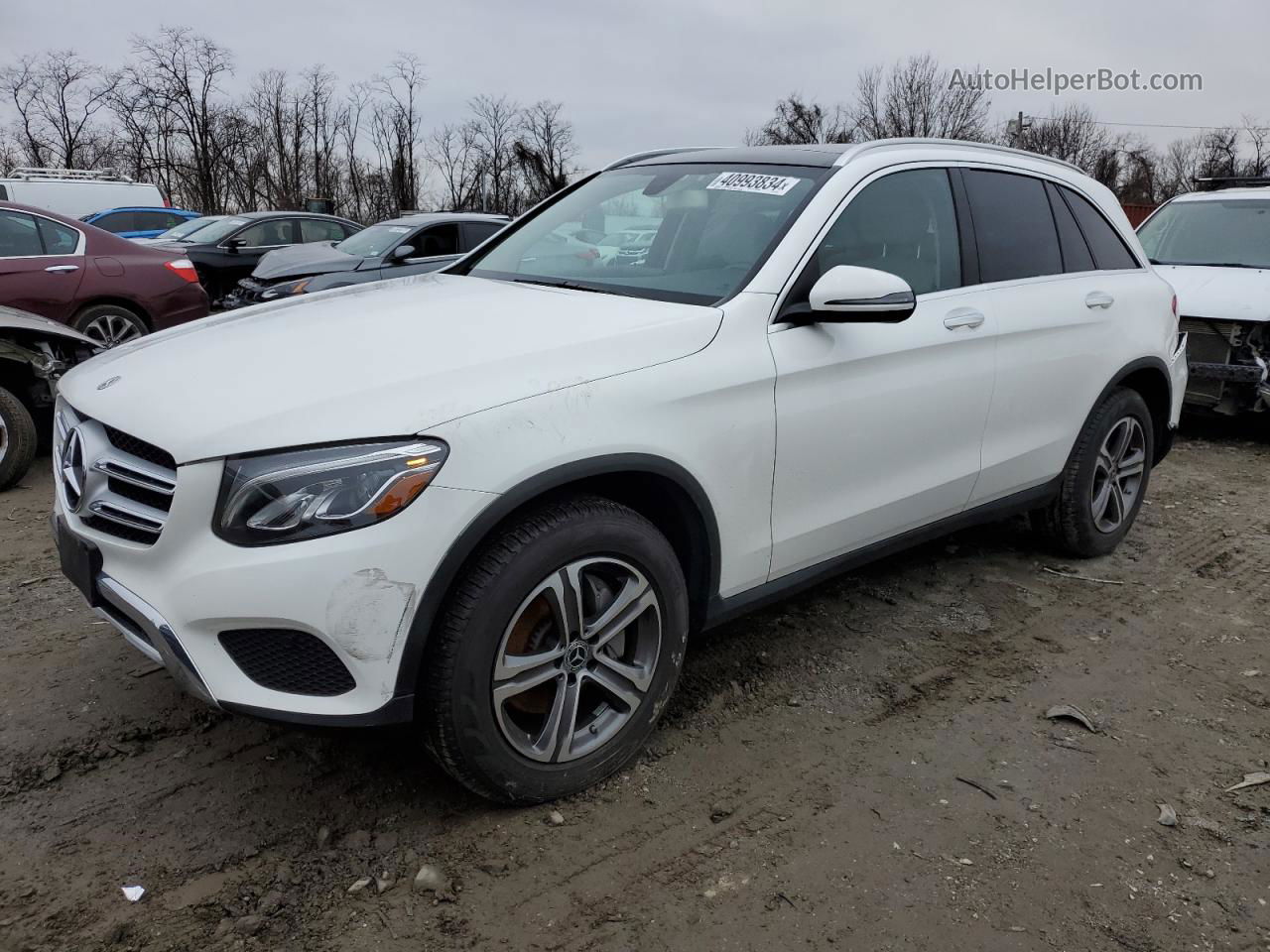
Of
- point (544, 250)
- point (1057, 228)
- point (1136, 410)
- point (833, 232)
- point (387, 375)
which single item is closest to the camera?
point (387, 375)

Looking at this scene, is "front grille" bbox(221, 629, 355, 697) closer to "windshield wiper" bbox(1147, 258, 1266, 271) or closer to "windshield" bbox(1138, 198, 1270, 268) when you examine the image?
"windshield wiper" bbox(1147, 258, 1266, 271)

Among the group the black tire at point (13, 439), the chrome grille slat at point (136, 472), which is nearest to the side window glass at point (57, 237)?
the black tire at point (13, 439)

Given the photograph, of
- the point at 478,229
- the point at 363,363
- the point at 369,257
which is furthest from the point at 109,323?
the point at 363,363

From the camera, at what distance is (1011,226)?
3.91 metres

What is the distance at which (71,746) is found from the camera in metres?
2.92

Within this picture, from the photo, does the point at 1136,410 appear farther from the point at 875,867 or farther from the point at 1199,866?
the point at 875,867

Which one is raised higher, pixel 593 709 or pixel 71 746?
pixel 593 709

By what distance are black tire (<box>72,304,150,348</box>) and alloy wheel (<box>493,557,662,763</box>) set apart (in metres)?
6.33

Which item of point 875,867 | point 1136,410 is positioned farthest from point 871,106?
point 875,867

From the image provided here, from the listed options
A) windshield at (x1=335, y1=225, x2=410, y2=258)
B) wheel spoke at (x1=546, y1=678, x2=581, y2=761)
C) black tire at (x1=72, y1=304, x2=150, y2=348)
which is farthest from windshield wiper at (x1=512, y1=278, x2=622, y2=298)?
windshield at (x1=335, y1=225, x2=410, y2=258)

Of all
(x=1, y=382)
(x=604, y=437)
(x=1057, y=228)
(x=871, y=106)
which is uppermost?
(x=871, y=106)

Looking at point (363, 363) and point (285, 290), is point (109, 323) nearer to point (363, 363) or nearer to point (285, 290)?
point (285, 290)

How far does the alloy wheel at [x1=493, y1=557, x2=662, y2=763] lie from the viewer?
2.47m

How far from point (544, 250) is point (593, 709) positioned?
174 cm
